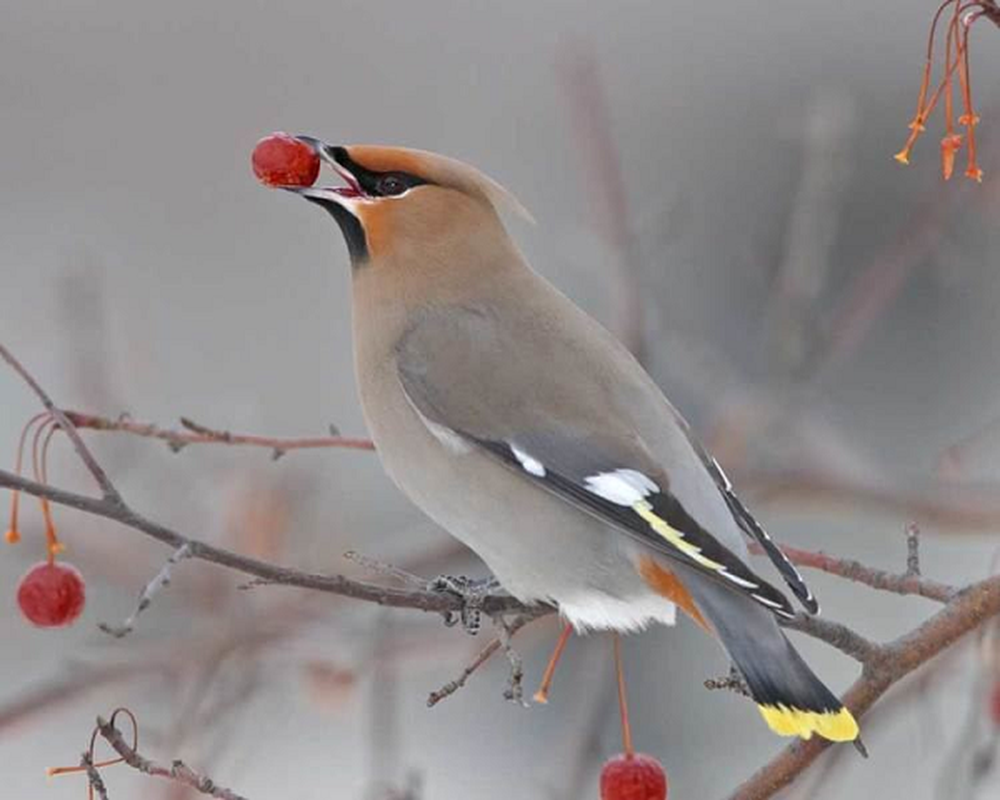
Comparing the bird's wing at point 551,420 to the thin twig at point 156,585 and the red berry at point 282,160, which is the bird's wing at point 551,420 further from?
the thin twig at point 156,585

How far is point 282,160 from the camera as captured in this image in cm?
282

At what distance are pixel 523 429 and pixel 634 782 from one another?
551 millimetres

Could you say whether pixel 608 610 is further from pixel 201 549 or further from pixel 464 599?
pixel 201 549

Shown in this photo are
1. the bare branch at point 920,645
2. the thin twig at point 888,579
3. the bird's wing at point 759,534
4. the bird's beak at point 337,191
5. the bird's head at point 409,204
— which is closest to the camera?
the bare branch at point 920,645

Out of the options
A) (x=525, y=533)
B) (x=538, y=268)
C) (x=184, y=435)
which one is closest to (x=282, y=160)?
(x=184, y=435)

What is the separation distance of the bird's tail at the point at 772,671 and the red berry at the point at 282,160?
78cm

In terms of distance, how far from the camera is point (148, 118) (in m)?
8.79

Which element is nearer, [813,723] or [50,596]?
[813,723]

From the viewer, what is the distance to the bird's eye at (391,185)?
10.1 ft

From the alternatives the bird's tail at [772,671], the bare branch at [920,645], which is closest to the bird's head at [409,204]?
the bird's tail at [772,671]

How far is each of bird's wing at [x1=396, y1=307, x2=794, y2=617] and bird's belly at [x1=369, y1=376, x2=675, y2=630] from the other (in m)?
0.03

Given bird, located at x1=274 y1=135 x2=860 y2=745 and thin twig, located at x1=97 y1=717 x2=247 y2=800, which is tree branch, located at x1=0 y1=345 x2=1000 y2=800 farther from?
bird, located at x1=274 y1=135 x2=860 y2=745

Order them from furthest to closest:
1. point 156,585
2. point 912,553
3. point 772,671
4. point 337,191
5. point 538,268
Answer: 1. point 538,268
2. point 337,191
3. point 772,671
4. point 912,553
5. point 156,585

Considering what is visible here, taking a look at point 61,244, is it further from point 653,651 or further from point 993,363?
point 993,363
